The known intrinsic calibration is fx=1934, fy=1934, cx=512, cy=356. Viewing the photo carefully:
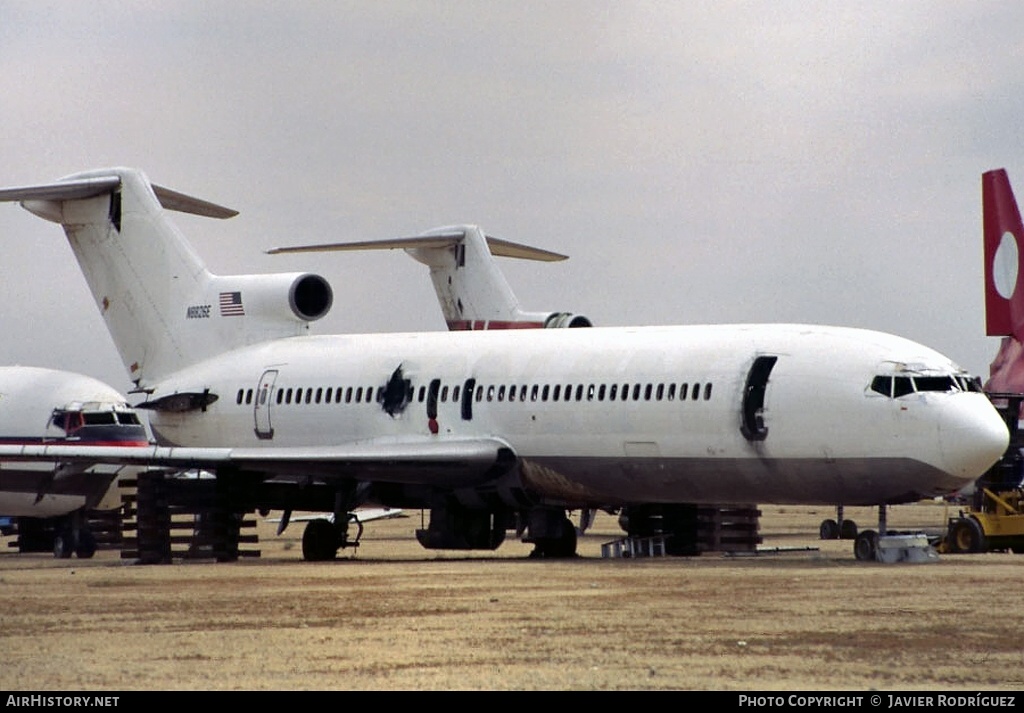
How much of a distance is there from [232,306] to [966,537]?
16167 millimetres

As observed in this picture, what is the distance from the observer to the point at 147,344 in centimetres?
4238

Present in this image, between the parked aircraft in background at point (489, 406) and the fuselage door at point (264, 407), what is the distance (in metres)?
0.04

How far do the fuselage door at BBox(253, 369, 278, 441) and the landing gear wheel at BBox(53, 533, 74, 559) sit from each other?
17.0 ft

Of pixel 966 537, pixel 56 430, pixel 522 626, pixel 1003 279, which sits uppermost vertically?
pixel 1003 279

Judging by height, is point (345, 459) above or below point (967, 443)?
below

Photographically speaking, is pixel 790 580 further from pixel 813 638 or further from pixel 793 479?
pixel 813 638

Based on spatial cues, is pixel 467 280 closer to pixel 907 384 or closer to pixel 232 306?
pixel 232 306

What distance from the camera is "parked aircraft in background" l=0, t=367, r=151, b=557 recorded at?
39.8 m

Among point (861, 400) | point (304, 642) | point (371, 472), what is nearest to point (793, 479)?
point (861, 400)

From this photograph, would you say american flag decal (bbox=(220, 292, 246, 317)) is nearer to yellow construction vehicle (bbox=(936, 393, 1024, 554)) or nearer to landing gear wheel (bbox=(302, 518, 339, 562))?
landing gear wheel (bbox=(302, 518, 339, 562))

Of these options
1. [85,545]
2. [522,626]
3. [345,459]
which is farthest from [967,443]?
[85,545]

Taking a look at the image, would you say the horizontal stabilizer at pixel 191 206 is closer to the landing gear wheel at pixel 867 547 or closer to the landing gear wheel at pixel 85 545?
the landing gear wheel at pixel 85 545

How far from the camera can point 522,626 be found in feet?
62.8
